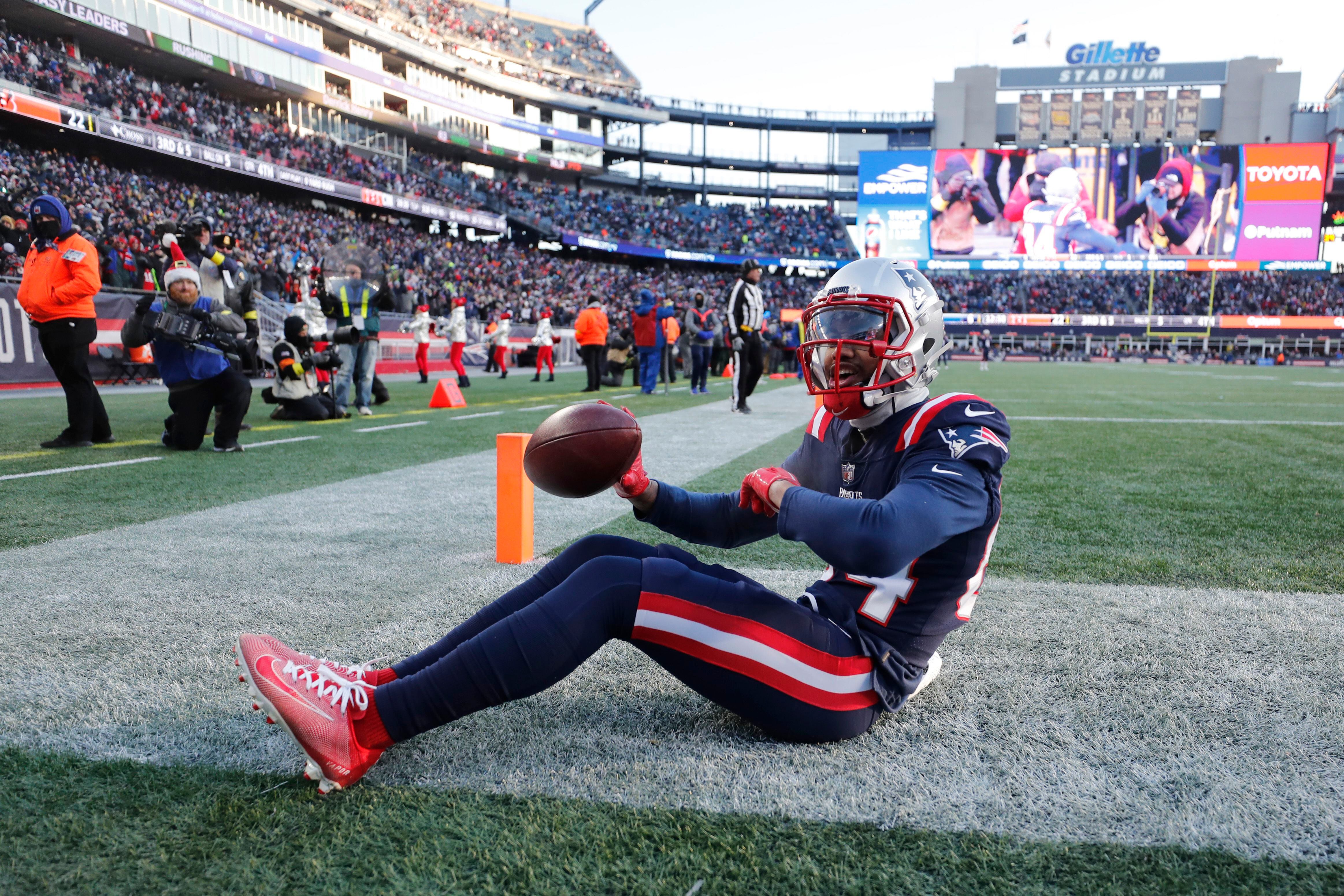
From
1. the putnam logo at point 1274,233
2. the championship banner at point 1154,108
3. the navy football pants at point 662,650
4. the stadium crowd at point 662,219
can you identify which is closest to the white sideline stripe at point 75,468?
the navy football pants at point 662,650

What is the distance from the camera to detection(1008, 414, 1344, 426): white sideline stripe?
9.86m

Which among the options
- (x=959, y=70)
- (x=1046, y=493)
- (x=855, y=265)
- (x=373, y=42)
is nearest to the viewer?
(x=855, y=265)

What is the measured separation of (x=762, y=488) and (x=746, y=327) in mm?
9135

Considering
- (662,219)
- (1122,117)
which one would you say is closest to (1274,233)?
(1122,117)

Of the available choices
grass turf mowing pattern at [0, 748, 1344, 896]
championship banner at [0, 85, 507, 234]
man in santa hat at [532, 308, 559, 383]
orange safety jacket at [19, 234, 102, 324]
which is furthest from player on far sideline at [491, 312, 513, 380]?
grass turf mowing pattern at [0, 748, 1344, 896]

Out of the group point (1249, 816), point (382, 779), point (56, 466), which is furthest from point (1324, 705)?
point (56, 466)

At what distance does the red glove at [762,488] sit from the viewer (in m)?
1.82

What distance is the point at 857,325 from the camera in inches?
77.0

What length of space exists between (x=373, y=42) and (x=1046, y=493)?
42977 millimetres

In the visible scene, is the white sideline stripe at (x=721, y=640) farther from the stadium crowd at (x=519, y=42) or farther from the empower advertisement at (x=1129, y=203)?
the empower advertisement at (x=1129, y=203)

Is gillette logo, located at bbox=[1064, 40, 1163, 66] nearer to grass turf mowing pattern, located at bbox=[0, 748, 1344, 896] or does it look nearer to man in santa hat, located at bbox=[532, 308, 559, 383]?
man in santa hat, located at bbox=[532, 308, 559, 383]

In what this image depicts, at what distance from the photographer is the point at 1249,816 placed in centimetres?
163

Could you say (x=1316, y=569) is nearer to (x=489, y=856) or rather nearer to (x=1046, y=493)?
(x=1046, y=493)

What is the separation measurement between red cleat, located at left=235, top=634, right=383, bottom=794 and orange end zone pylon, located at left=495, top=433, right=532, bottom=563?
1667mm
